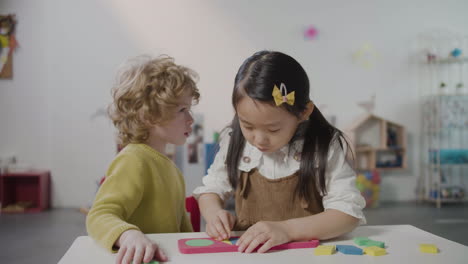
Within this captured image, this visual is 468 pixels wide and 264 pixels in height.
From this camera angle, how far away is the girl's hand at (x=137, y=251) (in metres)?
0.73

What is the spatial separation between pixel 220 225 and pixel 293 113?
31cm

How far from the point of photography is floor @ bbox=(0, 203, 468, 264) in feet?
9.12

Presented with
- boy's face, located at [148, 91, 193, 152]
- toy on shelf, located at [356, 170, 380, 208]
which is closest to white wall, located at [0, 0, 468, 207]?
toy on shelf, located at [356, 170, 380, 208]

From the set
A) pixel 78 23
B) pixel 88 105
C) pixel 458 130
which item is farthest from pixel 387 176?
pixel 78 23

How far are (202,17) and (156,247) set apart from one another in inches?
170

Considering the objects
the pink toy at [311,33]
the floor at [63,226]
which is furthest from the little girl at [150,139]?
the pink toy at [311,33]

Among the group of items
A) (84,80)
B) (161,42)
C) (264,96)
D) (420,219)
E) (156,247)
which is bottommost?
(420,219)

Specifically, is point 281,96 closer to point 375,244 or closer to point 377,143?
point 375,244

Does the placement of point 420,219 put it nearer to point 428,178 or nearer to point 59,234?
point 428,178

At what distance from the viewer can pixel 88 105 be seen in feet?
15.5

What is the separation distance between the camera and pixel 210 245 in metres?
0.81

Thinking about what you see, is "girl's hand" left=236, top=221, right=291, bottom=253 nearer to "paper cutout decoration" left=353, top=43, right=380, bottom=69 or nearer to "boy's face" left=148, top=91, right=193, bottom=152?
"boy's face" left=148, top=91, right=193, bottom=152

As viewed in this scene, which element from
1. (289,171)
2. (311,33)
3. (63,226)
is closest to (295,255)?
(289,171)

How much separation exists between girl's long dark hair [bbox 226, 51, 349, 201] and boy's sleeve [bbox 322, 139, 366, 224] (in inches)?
0.7
